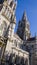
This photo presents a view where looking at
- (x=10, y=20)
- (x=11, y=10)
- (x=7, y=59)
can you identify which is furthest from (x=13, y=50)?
(x=11, y=10)

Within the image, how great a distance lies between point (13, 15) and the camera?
33000 millimetres

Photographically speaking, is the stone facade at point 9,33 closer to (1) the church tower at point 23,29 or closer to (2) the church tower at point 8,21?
(2) the church tower at point 8,21

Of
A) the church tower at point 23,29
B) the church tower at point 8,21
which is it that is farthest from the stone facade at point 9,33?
the church tower at point 23,29

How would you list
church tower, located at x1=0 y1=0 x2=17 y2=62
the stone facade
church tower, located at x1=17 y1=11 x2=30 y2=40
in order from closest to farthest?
the stone facade
church tower, located at x1=0 y1=0 x2=17 y2=62
church tower, located at x1=17 y1=11 x2=30 y2=40

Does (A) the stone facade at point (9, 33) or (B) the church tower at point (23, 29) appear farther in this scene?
(B) the church tower at point (23, 29)

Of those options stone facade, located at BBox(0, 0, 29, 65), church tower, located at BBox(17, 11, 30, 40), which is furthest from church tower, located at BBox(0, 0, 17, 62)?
church tower, located at BBox(17, 11, 30, 40)

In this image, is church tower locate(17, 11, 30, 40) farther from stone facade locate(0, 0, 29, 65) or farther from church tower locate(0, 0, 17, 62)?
church tower locate(0, 0, 17, 62)

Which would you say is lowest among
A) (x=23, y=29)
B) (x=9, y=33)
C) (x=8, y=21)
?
(x=9, y=33)

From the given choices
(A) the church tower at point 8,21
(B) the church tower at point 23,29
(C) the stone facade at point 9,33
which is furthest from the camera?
(B) the church tower at point 23,29

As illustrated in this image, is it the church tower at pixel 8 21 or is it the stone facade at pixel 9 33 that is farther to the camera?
the church tower at pixel 8 21

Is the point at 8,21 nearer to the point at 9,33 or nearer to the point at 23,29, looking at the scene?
the point at 9,33

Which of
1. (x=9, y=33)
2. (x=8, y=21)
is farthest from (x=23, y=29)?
(x=9, y=33)

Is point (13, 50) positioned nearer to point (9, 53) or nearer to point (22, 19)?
point (9, 53)

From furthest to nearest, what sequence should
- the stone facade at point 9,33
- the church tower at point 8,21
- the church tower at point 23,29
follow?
A: the church tower at point 23,29 → the church tower at point 8,21 → the stone facade at point 9,33
